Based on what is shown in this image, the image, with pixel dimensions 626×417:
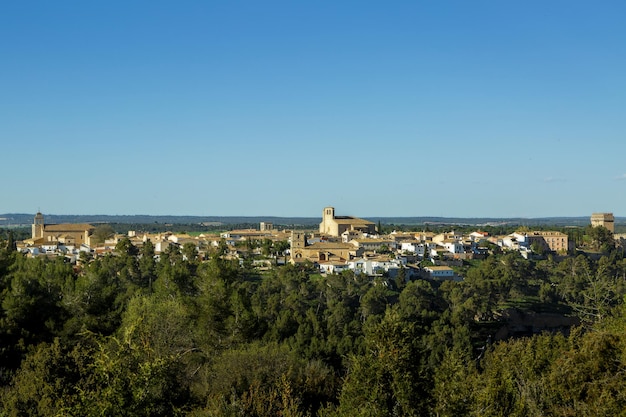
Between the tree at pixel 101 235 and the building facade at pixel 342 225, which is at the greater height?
the building facade at pixel 342 225

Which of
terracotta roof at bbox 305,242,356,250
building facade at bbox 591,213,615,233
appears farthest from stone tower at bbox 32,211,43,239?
building facade at bbox 591,213,615,233

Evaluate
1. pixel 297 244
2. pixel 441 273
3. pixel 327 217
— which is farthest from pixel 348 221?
pixel 441 273

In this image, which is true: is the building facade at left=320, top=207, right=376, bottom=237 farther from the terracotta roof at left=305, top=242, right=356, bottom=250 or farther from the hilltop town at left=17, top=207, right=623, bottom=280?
the terracotta roof at left=305, top=242, right=356, bottom=250

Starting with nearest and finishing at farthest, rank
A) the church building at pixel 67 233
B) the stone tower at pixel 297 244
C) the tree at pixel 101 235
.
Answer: the stone tower at pixel 297 244
the tree at pixel 101 235
the church building at pixel 67 233

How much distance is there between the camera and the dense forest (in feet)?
35.1

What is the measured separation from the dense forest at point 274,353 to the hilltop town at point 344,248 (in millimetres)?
12560

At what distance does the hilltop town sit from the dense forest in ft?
41.2

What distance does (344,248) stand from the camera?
67062 millimetres

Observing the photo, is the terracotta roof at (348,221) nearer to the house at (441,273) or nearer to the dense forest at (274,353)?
the house at (441,273)

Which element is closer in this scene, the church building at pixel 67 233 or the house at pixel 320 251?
the house at pixel 320 251

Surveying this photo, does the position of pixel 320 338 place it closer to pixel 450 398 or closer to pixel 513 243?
pixel 450 398

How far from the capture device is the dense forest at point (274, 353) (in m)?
10.7

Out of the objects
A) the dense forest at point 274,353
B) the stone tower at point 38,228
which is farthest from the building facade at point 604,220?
the stone tower at point 38,228

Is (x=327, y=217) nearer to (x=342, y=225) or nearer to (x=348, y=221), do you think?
(x=348, y=221)
